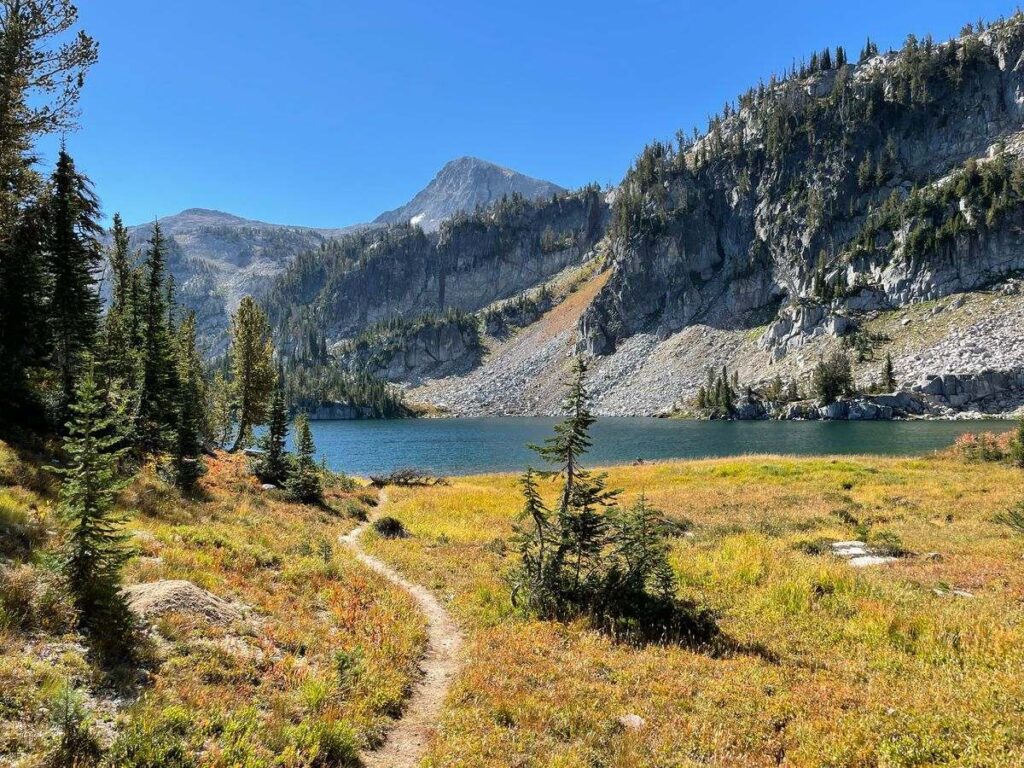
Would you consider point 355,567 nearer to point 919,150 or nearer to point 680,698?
point 680,698

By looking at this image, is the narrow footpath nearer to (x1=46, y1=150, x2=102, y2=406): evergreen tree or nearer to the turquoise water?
(x1=46, y1=150, x2=102, y2=406): evergreen tree

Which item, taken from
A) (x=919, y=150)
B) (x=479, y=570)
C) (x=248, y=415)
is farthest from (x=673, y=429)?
(x=919, y=150)

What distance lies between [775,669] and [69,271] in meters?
34.1

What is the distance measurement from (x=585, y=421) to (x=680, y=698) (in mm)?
6856

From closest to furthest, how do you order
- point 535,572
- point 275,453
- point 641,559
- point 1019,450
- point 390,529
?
point 641,559 → point 535,572 → point 390,529 → point 275,453 → point 1019,450

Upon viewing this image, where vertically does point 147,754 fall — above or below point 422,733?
above

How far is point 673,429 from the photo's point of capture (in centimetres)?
12288

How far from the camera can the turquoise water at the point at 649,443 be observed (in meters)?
75.2

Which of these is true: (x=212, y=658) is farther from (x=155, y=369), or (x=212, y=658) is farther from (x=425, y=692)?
(x=155, y=369)

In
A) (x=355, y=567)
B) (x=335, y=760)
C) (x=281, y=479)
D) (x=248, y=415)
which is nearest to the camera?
(x=335, y=760)

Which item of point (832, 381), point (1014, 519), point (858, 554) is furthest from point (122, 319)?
point (832, 381)

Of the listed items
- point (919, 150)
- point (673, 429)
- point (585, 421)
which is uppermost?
point (919, 150)

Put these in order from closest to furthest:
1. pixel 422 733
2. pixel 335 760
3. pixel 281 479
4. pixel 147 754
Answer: pixel 147 754 < pixel 335 760 < pixel 422 733 < pixel 281 479

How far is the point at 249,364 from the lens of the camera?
4956 centimetres
